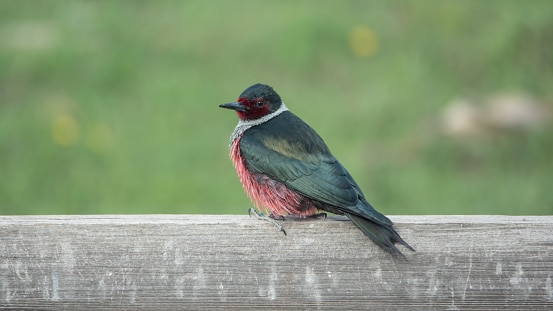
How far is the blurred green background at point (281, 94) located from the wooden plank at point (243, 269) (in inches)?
129

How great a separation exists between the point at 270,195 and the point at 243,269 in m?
0.72

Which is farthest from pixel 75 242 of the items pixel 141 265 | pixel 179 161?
pixel 179 161

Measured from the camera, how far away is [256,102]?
13.1 feet

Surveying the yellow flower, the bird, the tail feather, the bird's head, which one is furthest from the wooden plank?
the yellow flower

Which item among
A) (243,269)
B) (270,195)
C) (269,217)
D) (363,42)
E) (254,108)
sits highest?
(363,42)

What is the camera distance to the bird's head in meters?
3.97

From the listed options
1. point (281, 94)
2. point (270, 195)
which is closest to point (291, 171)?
point (270, 195)

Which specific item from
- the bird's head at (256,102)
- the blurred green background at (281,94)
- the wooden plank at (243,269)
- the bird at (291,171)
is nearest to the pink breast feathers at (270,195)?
the bird at (291,171)

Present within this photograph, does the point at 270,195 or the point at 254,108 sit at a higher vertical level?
the point at 254,108

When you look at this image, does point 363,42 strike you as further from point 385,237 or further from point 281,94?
point 385,237

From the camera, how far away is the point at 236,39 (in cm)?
878

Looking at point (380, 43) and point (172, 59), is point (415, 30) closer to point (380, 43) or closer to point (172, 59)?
point (380, 43)

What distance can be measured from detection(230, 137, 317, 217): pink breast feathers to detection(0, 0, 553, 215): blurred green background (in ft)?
9.16

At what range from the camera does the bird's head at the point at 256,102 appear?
397cm
